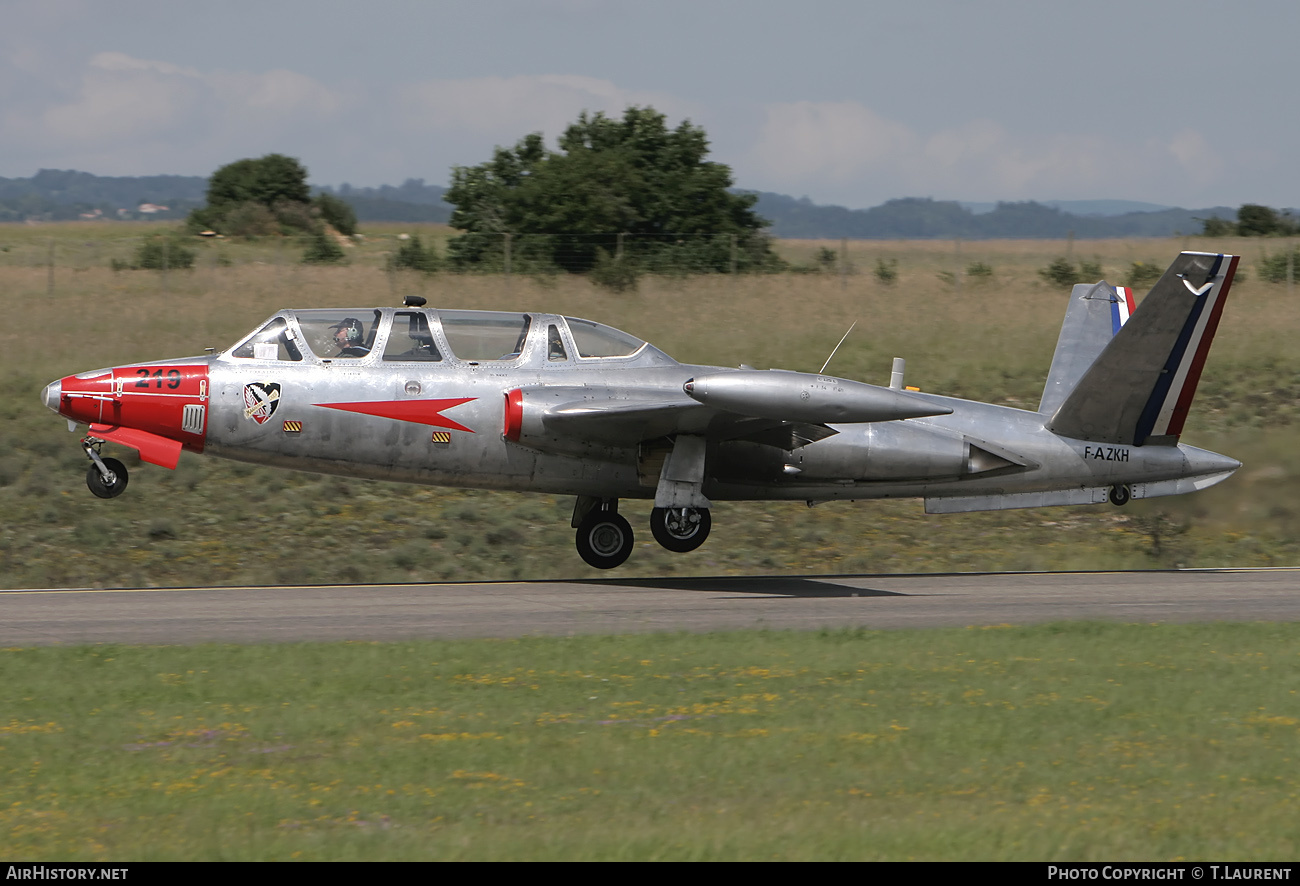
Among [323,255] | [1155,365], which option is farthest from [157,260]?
[1155,365]

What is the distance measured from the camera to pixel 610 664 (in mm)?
10086

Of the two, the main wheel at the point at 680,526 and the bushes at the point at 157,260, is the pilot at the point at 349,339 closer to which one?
the main wheel at the point at 680,526

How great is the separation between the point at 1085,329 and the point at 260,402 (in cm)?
1009

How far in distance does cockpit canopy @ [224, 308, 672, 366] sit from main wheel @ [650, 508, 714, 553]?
1.79 metres

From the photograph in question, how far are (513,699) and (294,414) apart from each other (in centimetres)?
679

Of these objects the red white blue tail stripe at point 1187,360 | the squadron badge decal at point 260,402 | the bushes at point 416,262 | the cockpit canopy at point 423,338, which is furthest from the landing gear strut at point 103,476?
the bushes at point 416,262

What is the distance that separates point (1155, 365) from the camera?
51.6 feet

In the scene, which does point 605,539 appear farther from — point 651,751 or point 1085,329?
point 651,751

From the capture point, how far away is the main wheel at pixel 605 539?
1609 centimetres

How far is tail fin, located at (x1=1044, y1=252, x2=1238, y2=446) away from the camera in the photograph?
1555 cm

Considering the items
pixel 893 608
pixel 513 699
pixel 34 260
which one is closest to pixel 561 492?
pixel 893 608

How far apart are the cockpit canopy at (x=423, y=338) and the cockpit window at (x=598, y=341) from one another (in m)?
0.01

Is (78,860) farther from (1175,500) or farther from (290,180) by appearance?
(290,180)

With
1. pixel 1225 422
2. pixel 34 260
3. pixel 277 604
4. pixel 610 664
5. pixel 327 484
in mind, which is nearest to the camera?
pixel 610 664
